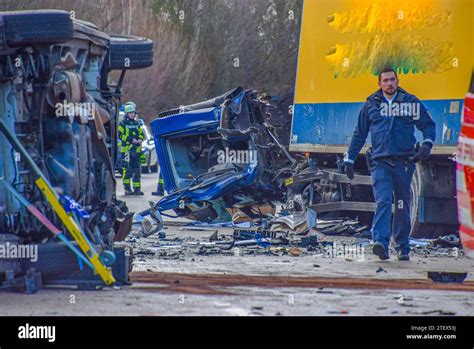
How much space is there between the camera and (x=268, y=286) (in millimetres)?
10727

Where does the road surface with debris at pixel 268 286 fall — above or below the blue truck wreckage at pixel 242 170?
below

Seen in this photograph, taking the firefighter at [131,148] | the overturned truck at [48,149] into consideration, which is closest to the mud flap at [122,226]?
the overturned truck at [48,149]

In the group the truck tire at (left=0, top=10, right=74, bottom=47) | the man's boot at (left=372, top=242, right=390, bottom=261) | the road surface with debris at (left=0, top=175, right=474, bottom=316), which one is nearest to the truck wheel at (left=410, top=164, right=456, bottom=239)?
the road surface with debris at (left=0, top=175, right=474, bottom=316)

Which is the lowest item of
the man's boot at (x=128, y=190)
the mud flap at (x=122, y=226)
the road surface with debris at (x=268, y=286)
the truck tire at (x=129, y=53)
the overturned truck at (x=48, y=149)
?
the man's boot at (x=128, y=190)

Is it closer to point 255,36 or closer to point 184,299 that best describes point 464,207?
point 184,299

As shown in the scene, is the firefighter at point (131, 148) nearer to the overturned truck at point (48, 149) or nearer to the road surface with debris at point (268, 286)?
the road surface with debris at point (268, 286)

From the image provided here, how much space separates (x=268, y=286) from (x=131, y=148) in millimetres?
15545

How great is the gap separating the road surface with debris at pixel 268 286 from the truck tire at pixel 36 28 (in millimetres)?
1854

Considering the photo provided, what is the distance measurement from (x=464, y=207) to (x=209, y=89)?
112 feet

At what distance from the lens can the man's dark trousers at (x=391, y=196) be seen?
13773 mm

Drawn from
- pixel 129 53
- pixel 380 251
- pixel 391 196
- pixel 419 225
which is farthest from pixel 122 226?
pixel 419 225

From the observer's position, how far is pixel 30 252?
397 inches

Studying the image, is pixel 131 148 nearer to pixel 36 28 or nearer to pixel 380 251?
pixel 380 251
